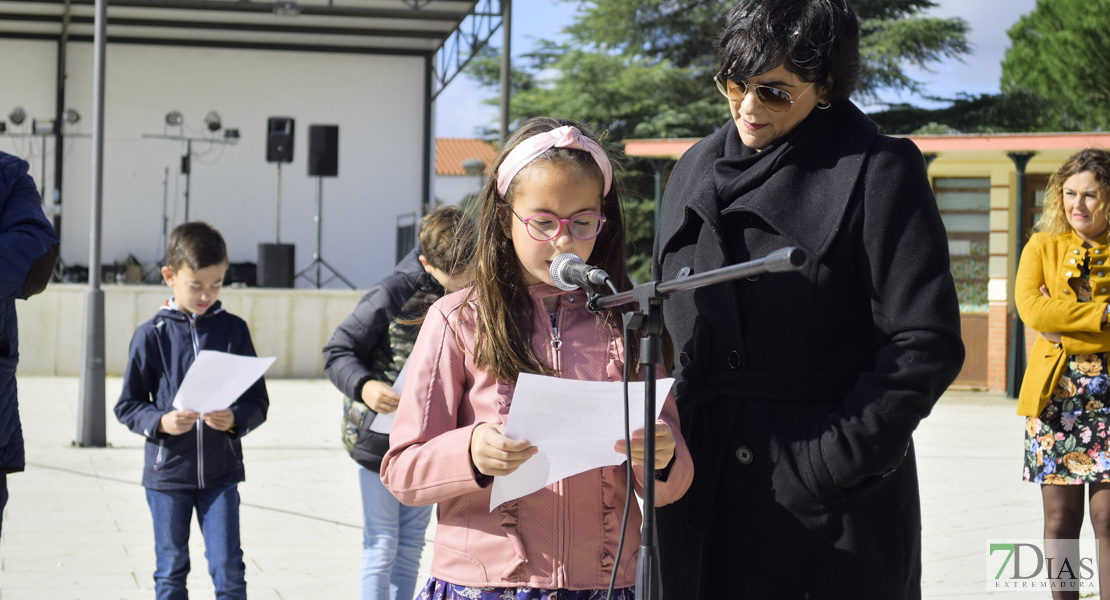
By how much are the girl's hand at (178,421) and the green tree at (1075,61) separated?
2978cm

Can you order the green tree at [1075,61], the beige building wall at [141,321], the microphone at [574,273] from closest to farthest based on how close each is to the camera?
the microphone at [574,273], the beige building wall at [141,321], the green tree at [1075,61]

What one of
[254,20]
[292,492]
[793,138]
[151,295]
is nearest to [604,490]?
[793,138]

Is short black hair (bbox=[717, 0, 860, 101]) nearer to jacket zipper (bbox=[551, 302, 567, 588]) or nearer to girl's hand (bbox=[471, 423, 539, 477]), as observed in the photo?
jacket zipper (bbox=[551, 302, 567, 588])

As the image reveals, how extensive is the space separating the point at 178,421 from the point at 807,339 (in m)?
2.57

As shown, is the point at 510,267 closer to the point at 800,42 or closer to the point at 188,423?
the point at 800,42

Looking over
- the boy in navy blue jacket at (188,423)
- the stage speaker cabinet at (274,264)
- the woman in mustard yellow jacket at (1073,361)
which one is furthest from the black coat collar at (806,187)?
the stage speaker cabinet at (274,264)

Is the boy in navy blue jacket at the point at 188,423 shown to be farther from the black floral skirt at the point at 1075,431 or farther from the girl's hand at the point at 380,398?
the black floral skirt at the point at 1075,431

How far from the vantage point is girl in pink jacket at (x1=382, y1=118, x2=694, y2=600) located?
6.79 ft

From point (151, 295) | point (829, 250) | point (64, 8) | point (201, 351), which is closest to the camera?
point (829, 250)

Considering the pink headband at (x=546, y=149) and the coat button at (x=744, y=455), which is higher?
the pink headband at (x=546, y=149)

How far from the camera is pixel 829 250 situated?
2.08 metres

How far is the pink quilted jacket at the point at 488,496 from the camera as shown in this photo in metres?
2.06

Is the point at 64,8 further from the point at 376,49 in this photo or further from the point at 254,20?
the point at 376,49

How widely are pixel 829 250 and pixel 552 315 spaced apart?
1.84 ft
